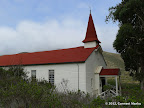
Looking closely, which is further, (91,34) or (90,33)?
(90,33)

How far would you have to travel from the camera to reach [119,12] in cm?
1905

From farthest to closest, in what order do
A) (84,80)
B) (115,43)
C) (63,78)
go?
(115,43) → (63,78) → (84,80)

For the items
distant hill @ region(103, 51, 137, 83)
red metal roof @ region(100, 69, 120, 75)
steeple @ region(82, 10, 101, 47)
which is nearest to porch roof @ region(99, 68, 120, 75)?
red metal roof @ region(100, 69, 120, 75)

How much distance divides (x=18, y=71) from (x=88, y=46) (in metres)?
10.1

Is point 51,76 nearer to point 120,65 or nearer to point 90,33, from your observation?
point 90,33

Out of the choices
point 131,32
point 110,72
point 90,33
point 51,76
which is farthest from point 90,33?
point 51,76

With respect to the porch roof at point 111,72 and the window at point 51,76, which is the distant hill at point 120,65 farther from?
the window at point 51,76

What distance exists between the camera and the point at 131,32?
1714 centimetres

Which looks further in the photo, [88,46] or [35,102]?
[88,46]

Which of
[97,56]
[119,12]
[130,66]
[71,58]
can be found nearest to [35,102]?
[71,58]

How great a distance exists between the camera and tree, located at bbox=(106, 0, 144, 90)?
17344 millimetres

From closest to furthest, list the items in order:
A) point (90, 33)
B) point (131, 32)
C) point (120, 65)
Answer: point (131, 32), point (90, 33), point (120, 65)

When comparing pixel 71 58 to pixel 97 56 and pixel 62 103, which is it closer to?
pixel 97 56

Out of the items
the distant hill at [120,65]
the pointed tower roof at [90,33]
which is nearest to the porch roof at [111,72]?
the pointed tower roof at [90,33]
